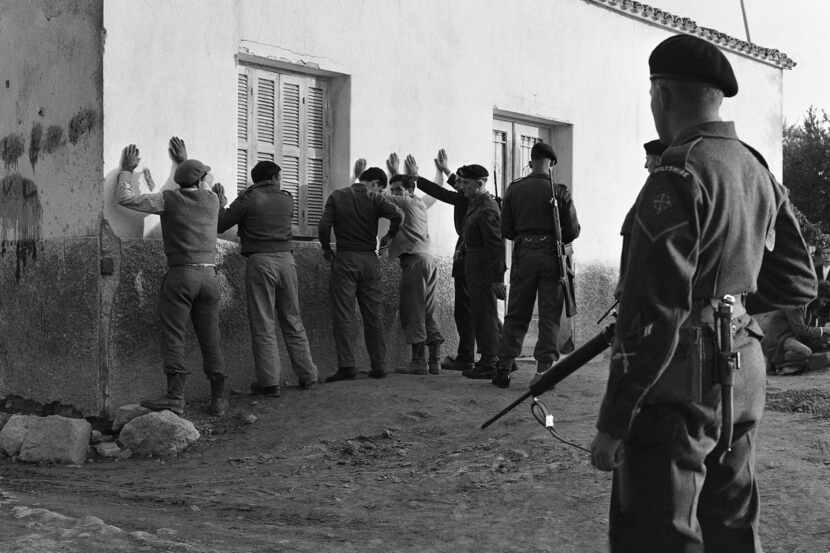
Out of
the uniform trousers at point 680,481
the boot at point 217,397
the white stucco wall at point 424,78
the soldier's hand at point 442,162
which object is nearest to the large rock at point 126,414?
the boot at point 217,397

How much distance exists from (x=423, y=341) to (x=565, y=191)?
6.51 feet

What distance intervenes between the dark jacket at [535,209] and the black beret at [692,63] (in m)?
5.59

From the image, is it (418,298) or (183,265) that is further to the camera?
(418,298)

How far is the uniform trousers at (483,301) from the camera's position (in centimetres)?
973

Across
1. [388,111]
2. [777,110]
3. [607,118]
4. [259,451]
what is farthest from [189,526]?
[777,110]

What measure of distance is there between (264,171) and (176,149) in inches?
27.7

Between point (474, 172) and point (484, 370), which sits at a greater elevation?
point (474, 172)

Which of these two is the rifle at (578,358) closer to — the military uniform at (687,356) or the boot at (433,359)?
the military uniform at (687,356)

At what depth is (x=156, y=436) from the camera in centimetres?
805

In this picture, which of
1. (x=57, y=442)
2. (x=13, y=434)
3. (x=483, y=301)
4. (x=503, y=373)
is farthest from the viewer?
(x=483, y=301)

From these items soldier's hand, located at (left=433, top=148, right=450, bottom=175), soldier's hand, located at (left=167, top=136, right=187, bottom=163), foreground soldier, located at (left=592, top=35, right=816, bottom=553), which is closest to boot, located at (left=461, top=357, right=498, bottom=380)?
soldier's hand, located at (left=433, top=148, right=450, bottom=175)

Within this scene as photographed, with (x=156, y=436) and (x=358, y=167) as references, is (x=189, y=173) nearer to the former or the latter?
(x=156, y=436)

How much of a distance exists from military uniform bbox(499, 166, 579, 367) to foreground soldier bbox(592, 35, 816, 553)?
18.1ft

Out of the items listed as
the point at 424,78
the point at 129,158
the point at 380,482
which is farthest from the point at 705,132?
the point at 424,78
